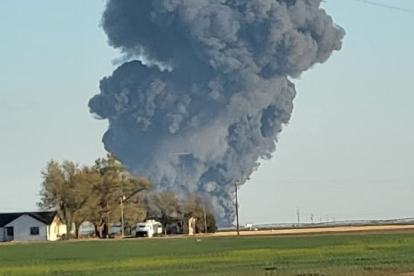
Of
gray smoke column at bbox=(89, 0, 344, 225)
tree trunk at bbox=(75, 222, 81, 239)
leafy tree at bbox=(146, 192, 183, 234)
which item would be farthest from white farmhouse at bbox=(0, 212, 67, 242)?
gray smoke column at bbox=(89, 0, 344, 225)

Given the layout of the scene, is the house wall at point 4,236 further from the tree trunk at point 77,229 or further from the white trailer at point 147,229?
the white trailer at point 147,229

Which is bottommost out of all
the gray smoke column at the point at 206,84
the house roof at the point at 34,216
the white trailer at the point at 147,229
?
the white trailer at the point at 147,229

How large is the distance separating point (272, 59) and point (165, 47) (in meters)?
12.9

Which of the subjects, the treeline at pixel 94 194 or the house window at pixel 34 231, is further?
the house window at pixel 34 231

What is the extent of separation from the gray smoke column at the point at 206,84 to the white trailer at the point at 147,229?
18.5 meters

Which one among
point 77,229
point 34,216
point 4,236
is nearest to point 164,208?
point 34,216

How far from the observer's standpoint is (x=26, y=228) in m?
120

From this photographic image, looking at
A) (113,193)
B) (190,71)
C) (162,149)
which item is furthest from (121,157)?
(113,193)

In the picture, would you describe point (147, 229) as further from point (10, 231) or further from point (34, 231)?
point (10, 231)

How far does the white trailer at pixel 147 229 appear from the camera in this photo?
360ft

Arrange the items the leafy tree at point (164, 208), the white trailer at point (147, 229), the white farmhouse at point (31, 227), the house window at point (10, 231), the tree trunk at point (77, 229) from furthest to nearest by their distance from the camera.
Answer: the leafy tree at point (164, 208)
the house window at point (10, 231)
the white farmhouse at point (31, 227)
the tree trunk at point (77, 229)
the white trailer at point (147, 229)

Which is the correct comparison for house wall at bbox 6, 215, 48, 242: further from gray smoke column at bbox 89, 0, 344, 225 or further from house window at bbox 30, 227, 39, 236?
gray smoke column at bbox 89, 0, 344, 225

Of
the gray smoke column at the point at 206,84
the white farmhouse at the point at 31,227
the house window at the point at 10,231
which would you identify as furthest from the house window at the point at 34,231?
the gray smoke column at the point at 206,84

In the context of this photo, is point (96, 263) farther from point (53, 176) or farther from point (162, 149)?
point (162, 149)
